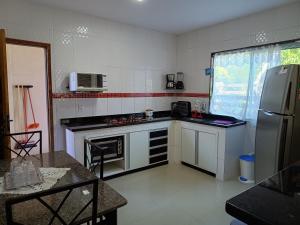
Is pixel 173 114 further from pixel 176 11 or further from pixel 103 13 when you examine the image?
pixel 103 13

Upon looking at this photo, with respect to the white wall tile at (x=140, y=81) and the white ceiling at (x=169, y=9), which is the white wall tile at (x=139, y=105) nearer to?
A: the white wall tile at (x=140, y=81)

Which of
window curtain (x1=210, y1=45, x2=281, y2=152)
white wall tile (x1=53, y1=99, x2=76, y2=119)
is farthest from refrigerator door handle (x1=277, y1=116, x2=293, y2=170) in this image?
white wall tile (x1=53, y1=99, x2=76, y2=119)

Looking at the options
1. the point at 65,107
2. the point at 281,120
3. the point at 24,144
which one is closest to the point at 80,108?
the point at 65,107

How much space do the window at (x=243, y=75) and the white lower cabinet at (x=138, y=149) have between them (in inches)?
51.2

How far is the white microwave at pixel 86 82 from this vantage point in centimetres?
294

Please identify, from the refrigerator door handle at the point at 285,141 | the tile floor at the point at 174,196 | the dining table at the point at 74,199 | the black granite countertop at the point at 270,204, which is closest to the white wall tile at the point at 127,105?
the tile floor at the point at 174,196

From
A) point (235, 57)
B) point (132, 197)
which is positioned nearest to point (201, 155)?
point (132, 197)

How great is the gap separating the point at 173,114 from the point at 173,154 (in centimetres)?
78

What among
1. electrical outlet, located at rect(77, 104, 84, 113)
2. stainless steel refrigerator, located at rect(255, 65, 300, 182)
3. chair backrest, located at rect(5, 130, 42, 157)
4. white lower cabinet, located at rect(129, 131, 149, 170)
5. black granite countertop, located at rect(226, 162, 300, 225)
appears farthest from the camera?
white lower cabinet, located at rect(129, 131, 149, 170)

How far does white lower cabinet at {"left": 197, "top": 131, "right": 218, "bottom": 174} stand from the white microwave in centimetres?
Answer: 171

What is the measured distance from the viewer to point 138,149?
3.44 m

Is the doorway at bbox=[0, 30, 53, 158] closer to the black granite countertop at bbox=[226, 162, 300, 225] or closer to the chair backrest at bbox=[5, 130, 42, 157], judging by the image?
the chair backrest at bbox=[5, 130, 42, 157]

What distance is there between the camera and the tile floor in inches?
88.6

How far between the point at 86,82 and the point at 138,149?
1.29 metres
